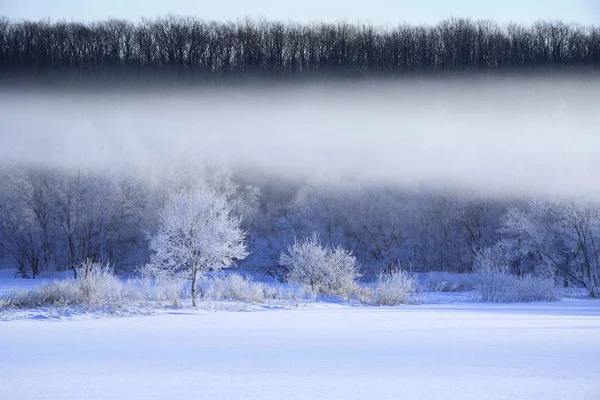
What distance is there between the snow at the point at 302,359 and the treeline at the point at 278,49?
5514cm

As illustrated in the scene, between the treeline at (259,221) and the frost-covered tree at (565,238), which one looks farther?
the treeline at (259,221)

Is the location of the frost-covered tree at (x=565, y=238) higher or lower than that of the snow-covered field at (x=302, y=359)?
lower

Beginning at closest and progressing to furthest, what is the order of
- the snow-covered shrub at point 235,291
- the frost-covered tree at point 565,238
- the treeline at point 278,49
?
1. the snow-covered shrub at point 235,291
2. the frost-covered tree at point 565,238
3. the treeline at point 278,49

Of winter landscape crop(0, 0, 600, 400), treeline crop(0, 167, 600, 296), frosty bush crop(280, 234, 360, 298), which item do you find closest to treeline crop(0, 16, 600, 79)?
winter landscape crop(0, 0, 600, 400)

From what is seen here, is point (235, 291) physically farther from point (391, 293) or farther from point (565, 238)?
point (565, 238)

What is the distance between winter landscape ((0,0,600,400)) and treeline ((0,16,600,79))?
9.1 inches

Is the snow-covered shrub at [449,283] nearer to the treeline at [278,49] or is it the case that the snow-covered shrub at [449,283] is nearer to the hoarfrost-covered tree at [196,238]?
the hoarfrost-covered tree at [196,238]

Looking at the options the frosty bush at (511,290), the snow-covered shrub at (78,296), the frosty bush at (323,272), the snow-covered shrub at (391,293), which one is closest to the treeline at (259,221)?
the frosty bush at (511,290)

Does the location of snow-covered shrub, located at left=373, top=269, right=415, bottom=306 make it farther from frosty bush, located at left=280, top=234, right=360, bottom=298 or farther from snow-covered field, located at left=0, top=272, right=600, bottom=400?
snow-covered field, located at left=0, top=272, right=600, bottom=400

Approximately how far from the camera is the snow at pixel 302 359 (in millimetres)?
7832

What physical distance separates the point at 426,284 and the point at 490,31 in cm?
4201

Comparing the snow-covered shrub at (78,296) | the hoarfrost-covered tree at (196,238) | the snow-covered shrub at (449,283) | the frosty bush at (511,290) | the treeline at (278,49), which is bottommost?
the snow-covered shrub at (449,283)

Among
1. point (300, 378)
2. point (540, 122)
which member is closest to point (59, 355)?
point (300, 378)

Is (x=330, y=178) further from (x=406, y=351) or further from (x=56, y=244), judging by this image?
(x=406, y=351)
